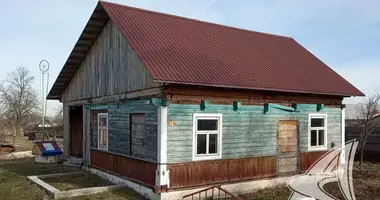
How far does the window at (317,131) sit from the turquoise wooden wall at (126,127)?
648 centimetres

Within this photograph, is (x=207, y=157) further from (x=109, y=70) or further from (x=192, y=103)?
(x=109, y=70)

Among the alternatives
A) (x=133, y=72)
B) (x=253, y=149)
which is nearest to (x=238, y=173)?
(x=253, y=149)

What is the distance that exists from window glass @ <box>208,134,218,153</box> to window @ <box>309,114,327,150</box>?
14.8 ft

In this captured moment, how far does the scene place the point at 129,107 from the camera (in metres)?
12.5

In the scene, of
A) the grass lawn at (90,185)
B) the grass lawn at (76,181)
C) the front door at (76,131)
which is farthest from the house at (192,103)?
the front door at (76,131)

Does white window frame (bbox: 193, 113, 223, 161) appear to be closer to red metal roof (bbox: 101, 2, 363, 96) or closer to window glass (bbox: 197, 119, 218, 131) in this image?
window glass (bbox: 197, 119, 218, 131)

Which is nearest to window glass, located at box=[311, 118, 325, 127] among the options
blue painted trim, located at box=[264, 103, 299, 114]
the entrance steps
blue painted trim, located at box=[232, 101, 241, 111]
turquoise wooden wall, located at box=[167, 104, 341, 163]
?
turquoise wooden wall, located at box=[167, 104, 341, 163]

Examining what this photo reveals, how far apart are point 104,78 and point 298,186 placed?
8.21 m

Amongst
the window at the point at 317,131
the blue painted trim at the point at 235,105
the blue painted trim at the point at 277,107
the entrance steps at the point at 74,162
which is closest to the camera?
the blue painted trim at the point at 235,105

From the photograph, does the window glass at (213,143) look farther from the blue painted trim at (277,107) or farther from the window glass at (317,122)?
the window glass at (317,122)

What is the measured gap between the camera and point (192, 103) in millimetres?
11305

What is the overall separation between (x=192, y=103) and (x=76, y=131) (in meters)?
10.4

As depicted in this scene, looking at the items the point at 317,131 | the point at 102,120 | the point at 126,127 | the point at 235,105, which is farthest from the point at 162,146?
the point at 317,131

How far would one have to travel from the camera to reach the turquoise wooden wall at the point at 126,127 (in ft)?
36.6
